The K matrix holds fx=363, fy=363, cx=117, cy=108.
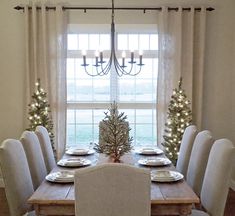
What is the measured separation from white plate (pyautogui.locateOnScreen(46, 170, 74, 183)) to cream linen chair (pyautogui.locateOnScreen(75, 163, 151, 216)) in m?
0.70

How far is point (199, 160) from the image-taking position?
3367mm

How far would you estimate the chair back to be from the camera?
2.71 m

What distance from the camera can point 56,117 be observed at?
5.58 meters

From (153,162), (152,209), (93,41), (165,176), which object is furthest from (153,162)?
(93,41)

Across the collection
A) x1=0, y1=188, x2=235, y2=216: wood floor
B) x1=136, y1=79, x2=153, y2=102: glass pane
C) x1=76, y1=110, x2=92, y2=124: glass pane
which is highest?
x1=136, y1=79, x2=153, y2=102: glass pane

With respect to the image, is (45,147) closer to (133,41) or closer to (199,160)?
(199,160)

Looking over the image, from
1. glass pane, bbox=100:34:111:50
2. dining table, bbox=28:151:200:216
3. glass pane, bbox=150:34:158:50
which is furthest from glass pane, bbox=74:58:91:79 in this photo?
dining table, bbox=28:151:200:216

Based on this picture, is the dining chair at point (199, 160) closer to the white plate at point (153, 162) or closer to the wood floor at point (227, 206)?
the white plate at point (153, 162)

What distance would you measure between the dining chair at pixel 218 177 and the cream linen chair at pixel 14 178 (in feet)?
4.80

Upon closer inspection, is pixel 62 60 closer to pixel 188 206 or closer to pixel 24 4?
pixel 24 4

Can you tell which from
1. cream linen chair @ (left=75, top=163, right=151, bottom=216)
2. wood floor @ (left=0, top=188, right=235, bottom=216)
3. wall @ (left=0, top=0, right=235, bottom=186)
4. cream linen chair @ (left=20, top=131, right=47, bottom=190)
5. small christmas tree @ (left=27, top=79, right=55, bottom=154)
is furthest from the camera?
wall @ (left=0, top=0, right=235, bottom=186)

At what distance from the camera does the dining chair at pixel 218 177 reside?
2.71 m

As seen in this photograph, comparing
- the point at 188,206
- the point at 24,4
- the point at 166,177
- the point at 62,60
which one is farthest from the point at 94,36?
the point at 188,206

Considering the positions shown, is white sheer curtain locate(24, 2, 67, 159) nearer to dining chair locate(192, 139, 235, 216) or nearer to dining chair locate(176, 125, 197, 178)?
dining chair locate(176, 125, 197, 178)
